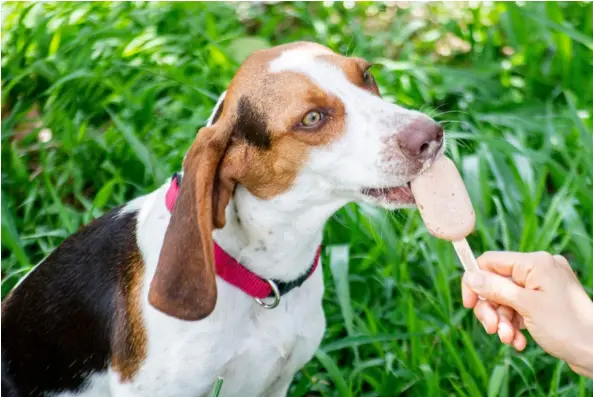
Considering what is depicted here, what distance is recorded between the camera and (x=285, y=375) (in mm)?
3416

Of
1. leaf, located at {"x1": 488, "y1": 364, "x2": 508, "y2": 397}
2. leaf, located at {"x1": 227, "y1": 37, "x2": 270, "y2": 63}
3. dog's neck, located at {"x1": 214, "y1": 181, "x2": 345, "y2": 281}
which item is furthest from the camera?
leaf, located at {"x1": 227, "y1": 37, "x2": 270, "y2": 63}

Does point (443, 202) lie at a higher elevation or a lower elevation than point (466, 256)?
higher

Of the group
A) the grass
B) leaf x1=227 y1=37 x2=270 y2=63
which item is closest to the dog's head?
the grass

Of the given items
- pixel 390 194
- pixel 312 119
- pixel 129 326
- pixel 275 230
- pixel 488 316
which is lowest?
pixel 129 326

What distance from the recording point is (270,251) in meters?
3.17

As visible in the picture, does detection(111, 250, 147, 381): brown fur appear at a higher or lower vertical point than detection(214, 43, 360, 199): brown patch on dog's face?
lower

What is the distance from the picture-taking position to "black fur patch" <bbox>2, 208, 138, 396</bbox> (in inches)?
131

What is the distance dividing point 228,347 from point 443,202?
83cm

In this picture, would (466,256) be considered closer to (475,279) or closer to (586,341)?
(475,279)

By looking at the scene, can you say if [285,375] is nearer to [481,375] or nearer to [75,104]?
[481,375]

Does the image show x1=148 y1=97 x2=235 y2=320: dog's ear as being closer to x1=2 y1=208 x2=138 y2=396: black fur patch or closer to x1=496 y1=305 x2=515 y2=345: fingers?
x1=2 y1=208 x2=138 y2=396: black fur patch

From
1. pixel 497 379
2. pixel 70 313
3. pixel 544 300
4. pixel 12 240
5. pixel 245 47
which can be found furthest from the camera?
pixel 245 47

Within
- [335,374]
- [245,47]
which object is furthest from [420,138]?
[245,47]

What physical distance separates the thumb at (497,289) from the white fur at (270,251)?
35cm
